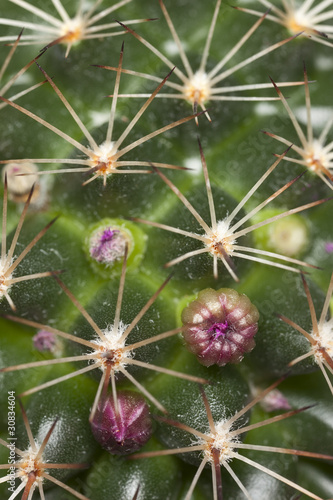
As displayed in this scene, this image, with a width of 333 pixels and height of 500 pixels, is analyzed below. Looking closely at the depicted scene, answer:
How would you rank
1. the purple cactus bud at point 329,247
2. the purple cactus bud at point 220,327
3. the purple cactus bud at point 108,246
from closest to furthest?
the purple cactus bud at point 220,327, the purple cactus bud at point 108,246, the purple cactus bud at point 329,247

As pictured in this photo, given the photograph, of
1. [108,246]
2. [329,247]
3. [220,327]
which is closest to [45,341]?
[108,246]

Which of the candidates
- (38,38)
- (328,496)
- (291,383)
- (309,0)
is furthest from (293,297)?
(38,38)

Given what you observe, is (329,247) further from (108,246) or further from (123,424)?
(123,424)

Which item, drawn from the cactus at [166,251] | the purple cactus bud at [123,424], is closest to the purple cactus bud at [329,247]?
the cactus at [166,251]

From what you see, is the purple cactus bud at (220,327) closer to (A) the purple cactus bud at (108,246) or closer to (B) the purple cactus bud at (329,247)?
(A) the purple cactus bud at (108,246)

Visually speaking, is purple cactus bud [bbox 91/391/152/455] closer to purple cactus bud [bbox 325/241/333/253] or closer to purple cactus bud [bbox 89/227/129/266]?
purple cactus bud [bbox 89/227/129/266]
